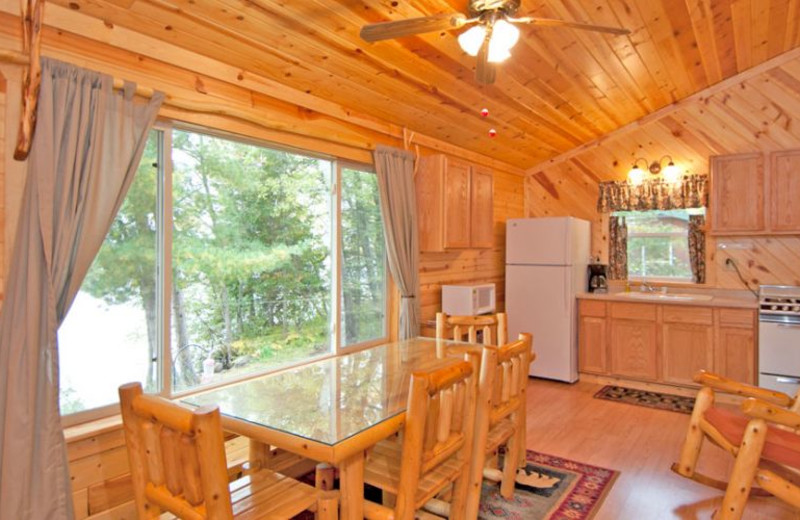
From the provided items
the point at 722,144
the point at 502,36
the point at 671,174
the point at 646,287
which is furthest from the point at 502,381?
the point at 722,144

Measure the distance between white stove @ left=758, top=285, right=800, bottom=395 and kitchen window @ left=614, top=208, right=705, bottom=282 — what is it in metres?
0.96

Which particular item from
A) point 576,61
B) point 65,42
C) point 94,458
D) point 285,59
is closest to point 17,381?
point 94,458

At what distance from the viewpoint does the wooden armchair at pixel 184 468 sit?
1280 mm

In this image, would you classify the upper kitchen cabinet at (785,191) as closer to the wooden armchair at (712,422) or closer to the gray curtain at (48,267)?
the wooden armchair at (712,422)

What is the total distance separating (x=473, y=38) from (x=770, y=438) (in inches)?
91.4

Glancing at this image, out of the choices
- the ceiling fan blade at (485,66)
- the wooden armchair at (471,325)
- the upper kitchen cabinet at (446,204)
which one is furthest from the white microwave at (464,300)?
the ceiling fan blade at (485,66)

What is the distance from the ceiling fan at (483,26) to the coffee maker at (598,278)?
11.1 ft

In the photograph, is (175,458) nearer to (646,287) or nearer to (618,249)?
(646,287)

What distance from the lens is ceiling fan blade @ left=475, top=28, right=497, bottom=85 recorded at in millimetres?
2154

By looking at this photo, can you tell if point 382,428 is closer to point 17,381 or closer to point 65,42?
point 17,381

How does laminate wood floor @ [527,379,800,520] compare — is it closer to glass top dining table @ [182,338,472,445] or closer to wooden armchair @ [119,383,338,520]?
glass top dining table @ [182,338,472,445]

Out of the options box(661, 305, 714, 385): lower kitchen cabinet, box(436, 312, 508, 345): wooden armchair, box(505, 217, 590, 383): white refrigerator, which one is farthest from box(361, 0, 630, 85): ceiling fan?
box(661, 305, 714, 385): lower kitchen cabinet

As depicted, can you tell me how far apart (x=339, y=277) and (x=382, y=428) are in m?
1.89

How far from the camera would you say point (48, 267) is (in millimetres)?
1902
